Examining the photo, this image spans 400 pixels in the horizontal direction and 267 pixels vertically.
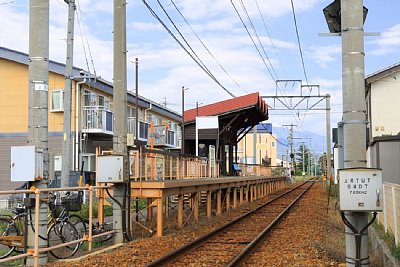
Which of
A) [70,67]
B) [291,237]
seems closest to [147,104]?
[70,67]

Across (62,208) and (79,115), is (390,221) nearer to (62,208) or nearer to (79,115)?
(62,208)

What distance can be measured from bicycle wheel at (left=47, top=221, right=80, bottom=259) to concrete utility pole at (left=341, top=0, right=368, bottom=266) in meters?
6.01

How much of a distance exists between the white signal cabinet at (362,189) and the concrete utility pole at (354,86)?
0.47 feet

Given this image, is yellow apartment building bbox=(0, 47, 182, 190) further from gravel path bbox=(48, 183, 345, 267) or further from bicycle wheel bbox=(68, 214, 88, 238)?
bicycle wheel bbox=(68, 214, 88, 238)

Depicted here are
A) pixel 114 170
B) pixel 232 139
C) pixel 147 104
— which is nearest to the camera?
pixel 114 170

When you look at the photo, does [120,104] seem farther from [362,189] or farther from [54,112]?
[54,112]

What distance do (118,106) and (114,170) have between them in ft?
4.66

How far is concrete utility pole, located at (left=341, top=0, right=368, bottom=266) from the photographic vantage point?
5.34m

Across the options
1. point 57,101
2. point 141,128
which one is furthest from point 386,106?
point 57,101

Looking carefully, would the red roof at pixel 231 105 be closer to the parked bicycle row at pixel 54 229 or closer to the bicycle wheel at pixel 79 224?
the parked bicycle row at pixel 54 229

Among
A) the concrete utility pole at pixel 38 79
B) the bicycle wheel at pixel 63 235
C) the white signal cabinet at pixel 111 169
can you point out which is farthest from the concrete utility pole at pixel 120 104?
the concrete utility pole at pixel 38 79

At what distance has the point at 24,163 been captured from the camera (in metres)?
8.33

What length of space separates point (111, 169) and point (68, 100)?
25.7 feet

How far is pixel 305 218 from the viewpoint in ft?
57.0
